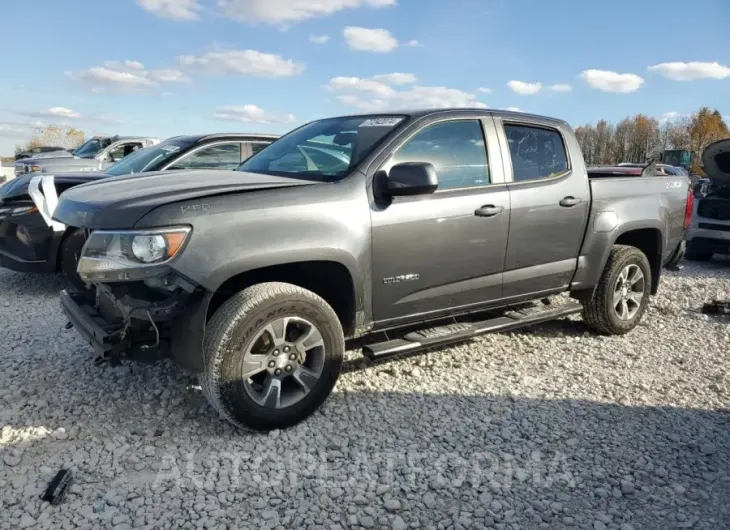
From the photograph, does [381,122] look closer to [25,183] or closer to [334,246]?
[334,246]

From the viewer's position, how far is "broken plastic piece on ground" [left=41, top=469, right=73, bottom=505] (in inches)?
102

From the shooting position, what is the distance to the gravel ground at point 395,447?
8.57ft

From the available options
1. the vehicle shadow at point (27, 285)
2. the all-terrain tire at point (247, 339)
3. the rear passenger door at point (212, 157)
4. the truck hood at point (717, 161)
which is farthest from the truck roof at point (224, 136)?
the truck hood at point (717, 161)

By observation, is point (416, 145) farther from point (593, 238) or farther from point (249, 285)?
point (593, 238)

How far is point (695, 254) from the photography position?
9.14 meters

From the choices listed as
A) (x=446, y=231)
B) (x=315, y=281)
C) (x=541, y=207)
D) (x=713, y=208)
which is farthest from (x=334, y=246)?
(x=713, y=208)

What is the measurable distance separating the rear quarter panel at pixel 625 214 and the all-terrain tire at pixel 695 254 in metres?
4.25

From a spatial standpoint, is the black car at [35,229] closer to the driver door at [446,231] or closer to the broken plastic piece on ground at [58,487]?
the driver door at [446,231]

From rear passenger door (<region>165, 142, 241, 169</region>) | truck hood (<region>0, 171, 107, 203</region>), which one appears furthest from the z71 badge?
truck hood (<region>0, 171, 107, 203</region>)

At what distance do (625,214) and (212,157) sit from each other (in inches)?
187

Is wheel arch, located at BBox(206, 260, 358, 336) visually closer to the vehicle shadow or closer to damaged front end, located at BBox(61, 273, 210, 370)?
damaged front end, located at BBox(61, 273, 210, 370)

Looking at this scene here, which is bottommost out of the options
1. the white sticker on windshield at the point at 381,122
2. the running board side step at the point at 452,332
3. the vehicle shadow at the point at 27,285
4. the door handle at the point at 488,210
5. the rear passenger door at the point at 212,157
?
the vehicle shadow at the point at 27,285

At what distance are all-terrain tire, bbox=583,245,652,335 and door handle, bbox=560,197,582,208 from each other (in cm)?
81

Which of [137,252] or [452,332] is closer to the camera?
[137,252]
